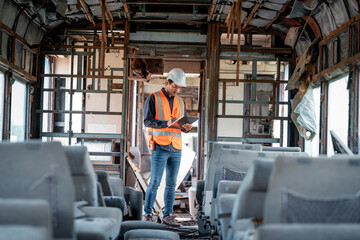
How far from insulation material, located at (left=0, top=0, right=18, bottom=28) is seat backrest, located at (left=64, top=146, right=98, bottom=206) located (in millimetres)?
3683

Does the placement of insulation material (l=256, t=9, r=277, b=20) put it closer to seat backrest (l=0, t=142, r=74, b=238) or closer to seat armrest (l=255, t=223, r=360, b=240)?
seat backrest (l=0, t=142, r=74, b=238)

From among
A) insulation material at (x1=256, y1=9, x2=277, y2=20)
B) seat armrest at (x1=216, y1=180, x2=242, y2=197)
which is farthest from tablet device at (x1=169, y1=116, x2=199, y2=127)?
insulation material at (x1=256, y1=9, x2=277, y2=20)

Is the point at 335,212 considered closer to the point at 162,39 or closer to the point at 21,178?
the point at 21,178

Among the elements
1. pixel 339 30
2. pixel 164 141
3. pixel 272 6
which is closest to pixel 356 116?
pixel 339 30

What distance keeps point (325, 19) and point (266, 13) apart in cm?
99

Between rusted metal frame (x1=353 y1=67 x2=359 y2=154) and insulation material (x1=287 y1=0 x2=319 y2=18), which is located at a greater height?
insulation material (x1=287 y1=0 x2=319 y2=18)

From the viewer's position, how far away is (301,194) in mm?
2197

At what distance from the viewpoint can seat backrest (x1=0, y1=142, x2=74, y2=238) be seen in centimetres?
226

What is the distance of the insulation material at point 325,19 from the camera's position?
19.5 feet

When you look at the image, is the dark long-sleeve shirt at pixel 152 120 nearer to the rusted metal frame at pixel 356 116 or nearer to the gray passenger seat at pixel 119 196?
the gray passenger seat at pixel 119 196

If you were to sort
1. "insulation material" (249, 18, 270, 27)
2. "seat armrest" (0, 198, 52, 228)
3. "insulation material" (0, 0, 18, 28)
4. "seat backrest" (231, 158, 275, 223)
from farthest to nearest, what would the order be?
1. "insulation material" (249, 18, 270, 27)
2. "insulation material" (0, 0, 18, 28)
3. "seat backrest" (231, 158, 275, 223)
4. "seat armrest" (0, 198, 52, 228)

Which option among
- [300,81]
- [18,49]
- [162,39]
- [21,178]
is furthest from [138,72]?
[21,178]

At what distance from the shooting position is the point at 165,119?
19.1ft

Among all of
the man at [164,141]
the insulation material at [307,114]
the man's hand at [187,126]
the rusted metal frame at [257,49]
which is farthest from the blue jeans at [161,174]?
the rusted metal frame at [257,49]
